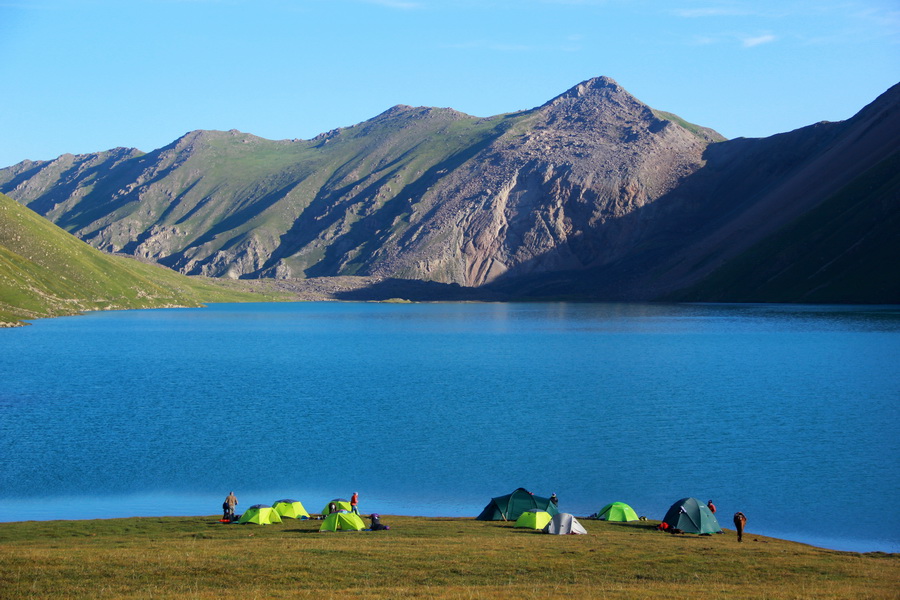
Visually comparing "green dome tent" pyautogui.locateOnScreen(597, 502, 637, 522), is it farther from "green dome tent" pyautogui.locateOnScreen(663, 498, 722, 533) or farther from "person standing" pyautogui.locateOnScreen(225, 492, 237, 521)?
"person standing" pyautogui.locateOnScreen(225, 492, 237, 521)

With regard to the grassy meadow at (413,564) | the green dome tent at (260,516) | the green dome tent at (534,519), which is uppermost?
the grassy meadow at (413,564)

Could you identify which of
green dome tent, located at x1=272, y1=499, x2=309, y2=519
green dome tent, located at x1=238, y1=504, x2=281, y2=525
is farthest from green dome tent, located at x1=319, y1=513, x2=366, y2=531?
green dome tent, located at x1=238, y1=504, x2=281, y2=525

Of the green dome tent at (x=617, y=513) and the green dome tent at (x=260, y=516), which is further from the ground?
the green dome tent at (x=617, y=513)

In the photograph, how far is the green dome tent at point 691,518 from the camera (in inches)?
1512

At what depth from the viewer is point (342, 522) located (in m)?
37.4

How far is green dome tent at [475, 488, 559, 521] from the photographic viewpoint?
4034 centimetres

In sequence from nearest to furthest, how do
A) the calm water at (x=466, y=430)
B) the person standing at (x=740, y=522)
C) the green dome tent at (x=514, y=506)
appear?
the person standing at (x=740, y=522)
the green dome tent at (x=514, y=506)
the calm water at (x=466, y=430)

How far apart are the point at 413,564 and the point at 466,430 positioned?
35.0 m

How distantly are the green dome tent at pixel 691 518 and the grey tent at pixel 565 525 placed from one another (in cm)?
482

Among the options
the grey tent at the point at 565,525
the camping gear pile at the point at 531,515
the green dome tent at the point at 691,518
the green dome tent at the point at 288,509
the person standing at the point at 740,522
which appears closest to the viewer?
the person standing at the point at 740,522

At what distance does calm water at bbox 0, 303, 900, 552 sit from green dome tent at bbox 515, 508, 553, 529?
195 inches

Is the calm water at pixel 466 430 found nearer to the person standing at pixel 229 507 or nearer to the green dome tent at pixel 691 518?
the green dome tent at pixel 691 518

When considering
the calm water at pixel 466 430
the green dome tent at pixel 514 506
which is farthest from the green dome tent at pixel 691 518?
the green dome tent at pixel 514 506

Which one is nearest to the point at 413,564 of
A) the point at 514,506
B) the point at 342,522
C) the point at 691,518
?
the point at 342,522
